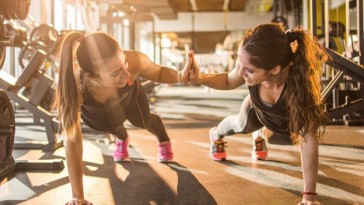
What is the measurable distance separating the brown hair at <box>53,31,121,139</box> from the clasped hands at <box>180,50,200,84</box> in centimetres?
26

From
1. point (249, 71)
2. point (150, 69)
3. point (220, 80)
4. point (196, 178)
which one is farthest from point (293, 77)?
point (196, 178)

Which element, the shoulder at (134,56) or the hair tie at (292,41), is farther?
the shoulder at (134,56)

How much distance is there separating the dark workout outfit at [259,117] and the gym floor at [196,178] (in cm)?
24

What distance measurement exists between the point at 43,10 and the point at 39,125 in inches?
53.6

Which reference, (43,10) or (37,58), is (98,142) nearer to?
(37,58)

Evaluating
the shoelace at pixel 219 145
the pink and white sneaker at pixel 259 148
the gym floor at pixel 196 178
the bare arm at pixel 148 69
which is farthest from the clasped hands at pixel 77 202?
the pink and white sneaker at pixel 259 148

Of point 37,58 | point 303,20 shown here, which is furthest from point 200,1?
point 37,58

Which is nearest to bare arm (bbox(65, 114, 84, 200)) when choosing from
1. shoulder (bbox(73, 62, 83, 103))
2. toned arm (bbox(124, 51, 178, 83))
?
shoulder (bbox(73, 62, 83, 103))

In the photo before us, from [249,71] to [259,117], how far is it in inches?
13.6

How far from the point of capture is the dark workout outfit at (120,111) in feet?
5.51

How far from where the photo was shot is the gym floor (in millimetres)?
1534

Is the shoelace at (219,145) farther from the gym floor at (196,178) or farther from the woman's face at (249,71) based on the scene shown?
the woman's face at (249,71)

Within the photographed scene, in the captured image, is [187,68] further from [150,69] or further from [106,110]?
[106,110]

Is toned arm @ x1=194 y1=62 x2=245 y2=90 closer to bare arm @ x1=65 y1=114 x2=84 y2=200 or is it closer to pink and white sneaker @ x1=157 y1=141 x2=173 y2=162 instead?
bare arm @ x1=65 y1=114 x2=84 y2=200
